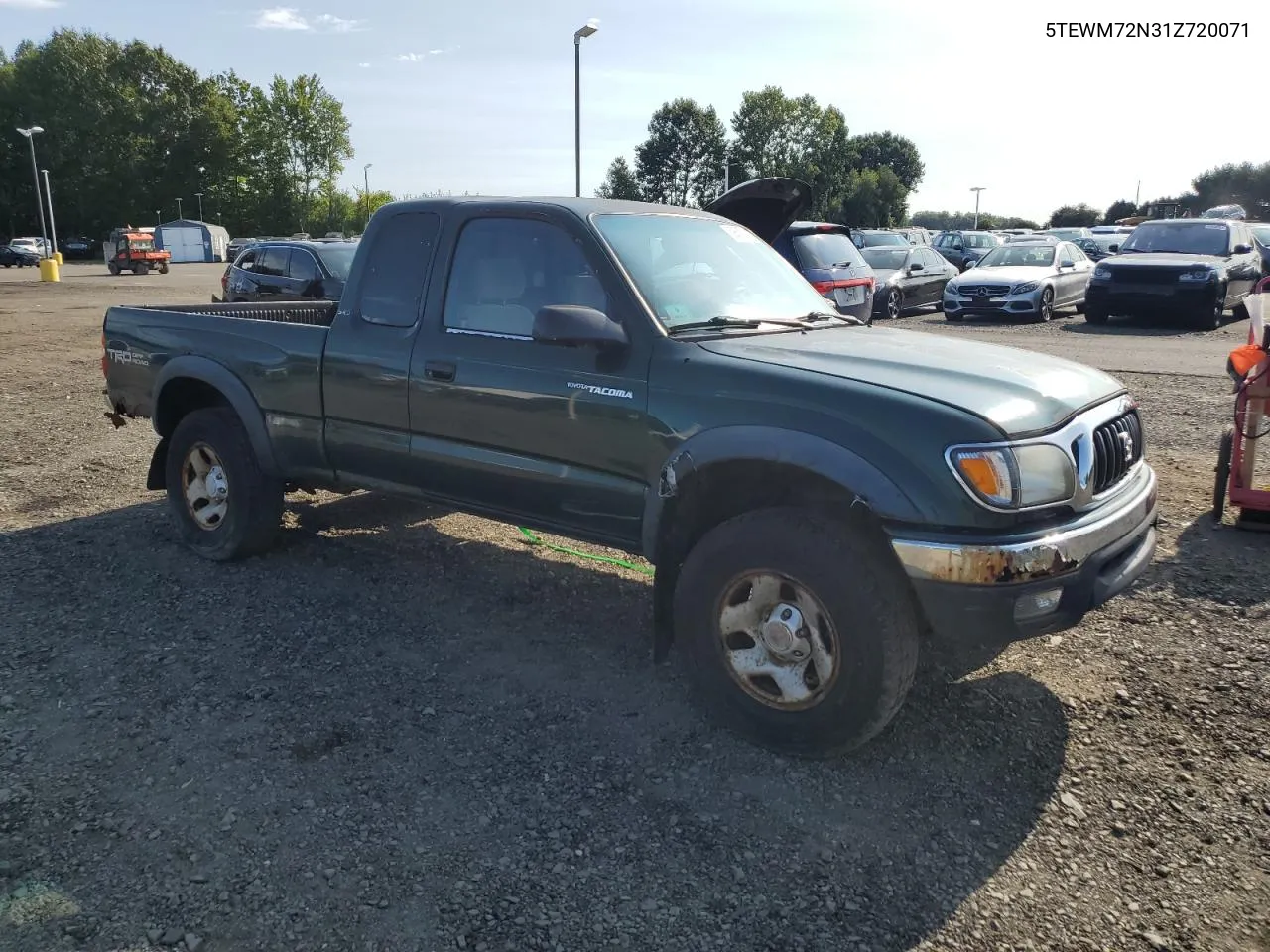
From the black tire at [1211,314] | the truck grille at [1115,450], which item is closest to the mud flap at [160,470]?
the truck grille at [1115,450]

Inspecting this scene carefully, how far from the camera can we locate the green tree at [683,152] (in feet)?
288

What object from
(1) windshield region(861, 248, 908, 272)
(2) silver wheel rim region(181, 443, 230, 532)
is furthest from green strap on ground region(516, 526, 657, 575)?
(1) windshield region(861, 248, 908, 272)

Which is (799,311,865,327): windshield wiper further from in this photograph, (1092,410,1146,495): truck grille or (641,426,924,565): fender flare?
(1092,410,1146,495): truck grille

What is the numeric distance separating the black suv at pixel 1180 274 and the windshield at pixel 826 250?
5701 mm

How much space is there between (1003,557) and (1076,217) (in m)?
81.2

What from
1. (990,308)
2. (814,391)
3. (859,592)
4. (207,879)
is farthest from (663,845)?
(990,308)

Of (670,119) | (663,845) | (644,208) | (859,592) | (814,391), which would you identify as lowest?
(663,845)

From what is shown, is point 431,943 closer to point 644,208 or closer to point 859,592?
point 859,592

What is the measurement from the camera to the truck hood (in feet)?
10.8

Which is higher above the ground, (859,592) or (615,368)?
(615,368)

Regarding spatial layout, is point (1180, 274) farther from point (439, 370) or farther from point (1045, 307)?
point (439, 370)

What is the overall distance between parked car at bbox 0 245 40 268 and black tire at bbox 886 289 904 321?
181ft

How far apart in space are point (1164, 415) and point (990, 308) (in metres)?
9.34

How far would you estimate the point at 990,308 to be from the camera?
60.4ft
